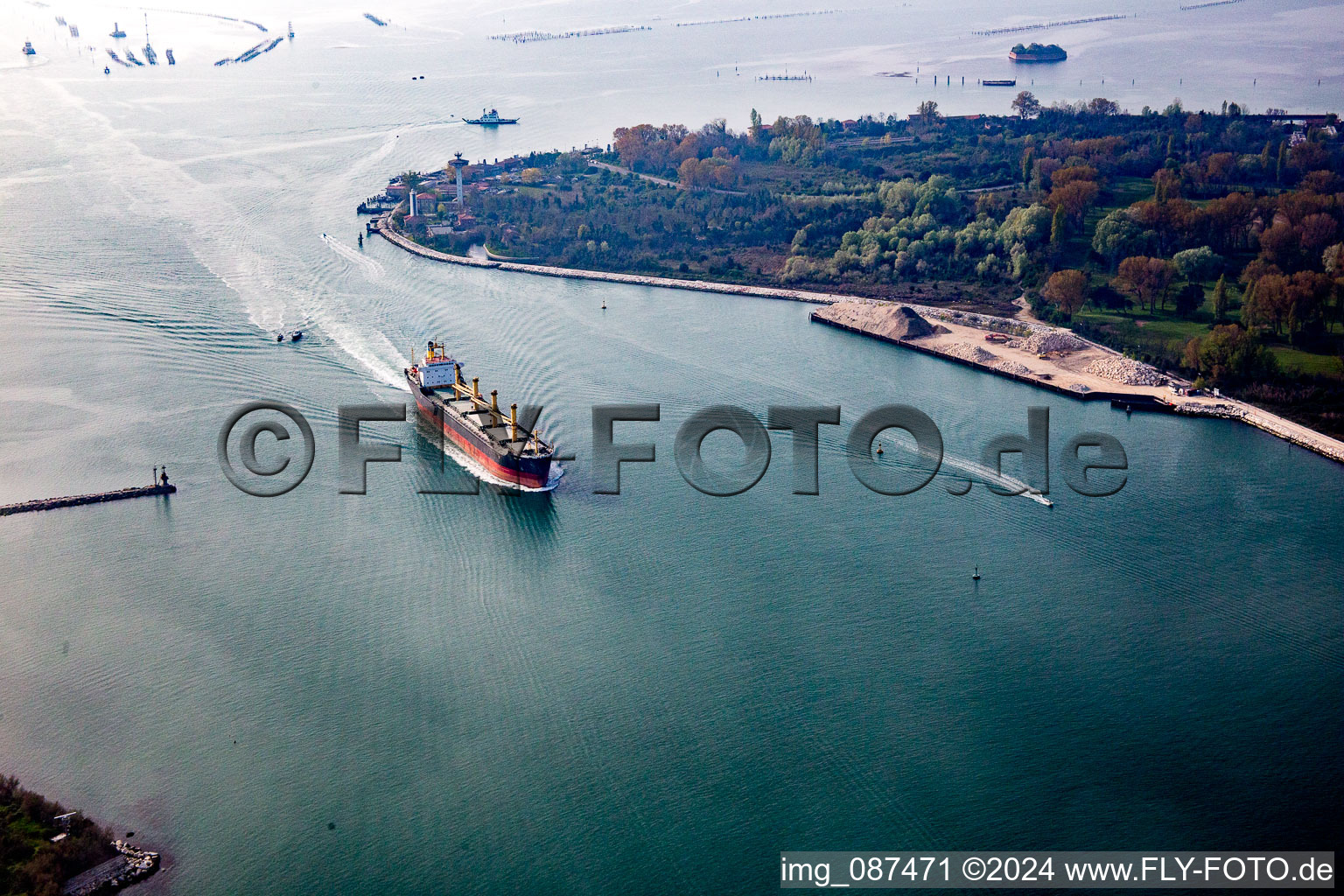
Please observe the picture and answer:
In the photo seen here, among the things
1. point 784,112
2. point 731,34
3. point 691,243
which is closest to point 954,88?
point 784,112

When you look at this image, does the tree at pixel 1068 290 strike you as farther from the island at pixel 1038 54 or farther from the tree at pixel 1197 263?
the island at pixel 1038 54

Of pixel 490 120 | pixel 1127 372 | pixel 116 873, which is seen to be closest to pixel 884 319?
pixel 1127 372

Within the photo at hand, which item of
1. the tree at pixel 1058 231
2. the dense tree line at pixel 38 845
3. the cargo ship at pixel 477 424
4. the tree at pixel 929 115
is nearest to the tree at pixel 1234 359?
the tree at pixel 1058 231

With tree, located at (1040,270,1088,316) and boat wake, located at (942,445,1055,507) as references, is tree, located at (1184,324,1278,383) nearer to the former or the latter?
tree, located at (1040,270,1088,316)

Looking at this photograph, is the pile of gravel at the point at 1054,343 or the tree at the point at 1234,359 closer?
the tree at the point at 1234,359

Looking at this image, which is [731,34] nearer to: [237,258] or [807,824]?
[237,258]

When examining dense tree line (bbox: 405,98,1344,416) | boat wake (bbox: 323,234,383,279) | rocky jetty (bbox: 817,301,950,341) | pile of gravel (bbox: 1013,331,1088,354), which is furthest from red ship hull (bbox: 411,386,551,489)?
dense tree line (bbox: 405,98,1344,416)
